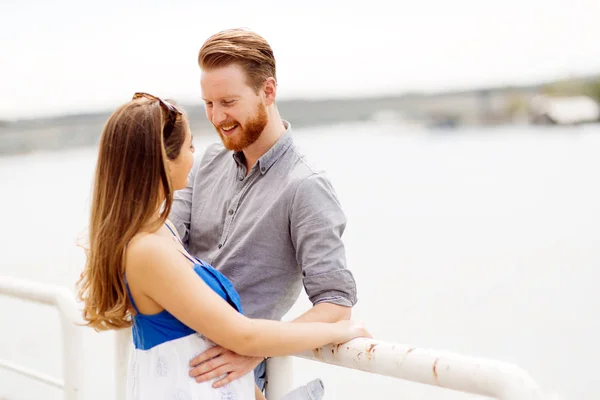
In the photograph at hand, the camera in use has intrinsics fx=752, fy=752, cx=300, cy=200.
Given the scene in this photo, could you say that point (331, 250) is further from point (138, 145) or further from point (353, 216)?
point (353, 216)

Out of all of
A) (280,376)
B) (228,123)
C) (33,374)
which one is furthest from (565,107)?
(280,376)

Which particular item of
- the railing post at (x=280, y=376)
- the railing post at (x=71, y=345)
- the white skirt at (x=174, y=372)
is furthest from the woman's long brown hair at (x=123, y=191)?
the railing post at (x=71, y=345)

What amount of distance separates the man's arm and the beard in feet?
0.68

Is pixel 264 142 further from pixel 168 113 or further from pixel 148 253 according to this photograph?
pixel 148 253

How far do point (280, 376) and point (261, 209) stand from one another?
376mm

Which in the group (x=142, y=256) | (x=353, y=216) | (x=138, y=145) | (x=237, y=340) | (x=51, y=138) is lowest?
(x=353, y=216)

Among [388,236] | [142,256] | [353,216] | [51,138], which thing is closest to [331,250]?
[142,256]

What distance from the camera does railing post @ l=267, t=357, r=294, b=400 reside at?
4.98 ft

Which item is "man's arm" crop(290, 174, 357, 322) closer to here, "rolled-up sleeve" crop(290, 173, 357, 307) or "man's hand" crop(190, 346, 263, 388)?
"rolled-up sleeve" crop(290, 173, 357, 307)

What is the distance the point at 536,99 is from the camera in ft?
87.9

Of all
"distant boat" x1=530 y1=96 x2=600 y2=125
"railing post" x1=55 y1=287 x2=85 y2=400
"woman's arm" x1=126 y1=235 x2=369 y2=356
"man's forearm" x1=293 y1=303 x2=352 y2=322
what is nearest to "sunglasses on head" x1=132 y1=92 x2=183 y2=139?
"woman's arm" x1=126 y1=235 x2=369 y2=356

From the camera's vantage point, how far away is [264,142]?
177 cm

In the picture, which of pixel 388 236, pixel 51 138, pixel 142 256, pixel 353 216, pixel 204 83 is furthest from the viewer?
pixel 353 216

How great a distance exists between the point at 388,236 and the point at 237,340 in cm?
3270
